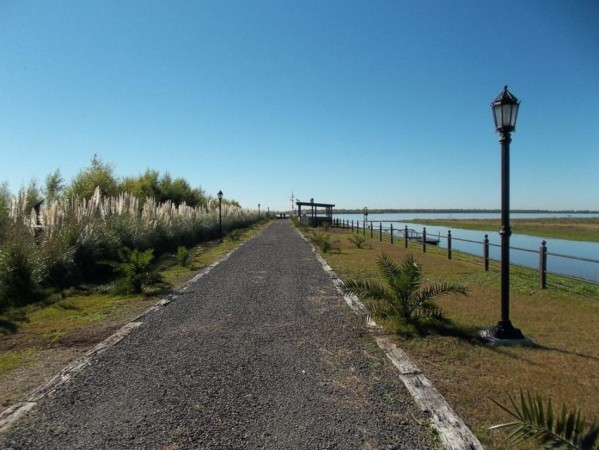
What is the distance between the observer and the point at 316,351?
16.0 feet

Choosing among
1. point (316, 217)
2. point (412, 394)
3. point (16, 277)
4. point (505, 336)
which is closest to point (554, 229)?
point (316, 217)

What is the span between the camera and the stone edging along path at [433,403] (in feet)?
9.43

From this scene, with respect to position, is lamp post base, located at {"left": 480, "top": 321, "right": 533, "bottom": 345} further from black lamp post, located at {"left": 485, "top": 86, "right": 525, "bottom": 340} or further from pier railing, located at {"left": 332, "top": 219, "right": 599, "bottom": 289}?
pier railing, located at {"left": 332, "top": 219, "right": 599, "bottom": 289}

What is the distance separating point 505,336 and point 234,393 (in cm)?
335

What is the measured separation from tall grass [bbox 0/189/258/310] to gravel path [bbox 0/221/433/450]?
3.43m

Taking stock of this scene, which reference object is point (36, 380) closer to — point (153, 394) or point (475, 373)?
point (153, 394)

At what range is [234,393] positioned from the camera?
145 inches

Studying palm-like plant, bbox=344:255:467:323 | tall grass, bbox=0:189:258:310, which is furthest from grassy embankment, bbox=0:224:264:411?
palm-like plant, bbox=344:255:467:323

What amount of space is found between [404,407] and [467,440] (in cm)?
60

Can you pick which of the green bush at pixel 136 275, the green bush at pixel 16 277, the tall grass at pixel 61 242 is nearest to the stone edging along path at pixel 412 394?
the green bush at pixel 136 275

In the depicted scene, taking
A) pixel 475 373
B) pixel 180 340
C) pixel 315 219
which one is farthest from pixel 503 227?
pixel 315 219

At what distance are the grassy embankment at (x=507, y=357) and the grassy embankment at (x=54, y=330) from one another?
363 centimetres

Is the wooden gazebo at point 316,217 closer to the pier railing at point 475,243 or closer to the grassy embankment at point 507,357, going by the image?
the pier railing at point 475,243

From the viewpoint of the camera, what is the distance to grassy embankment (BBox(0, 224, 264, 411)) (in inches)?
167
